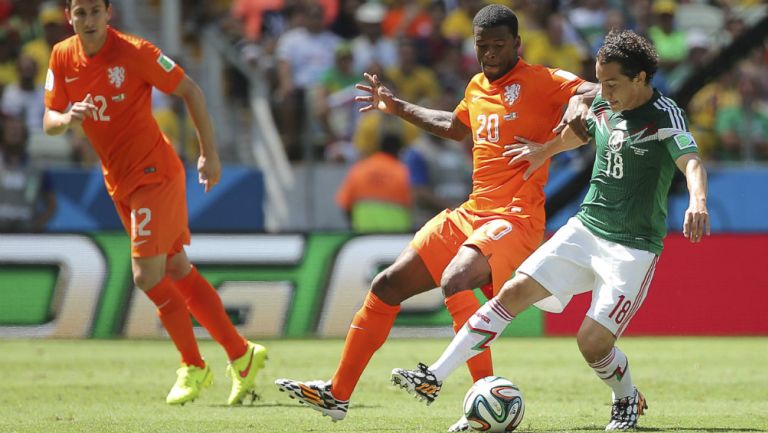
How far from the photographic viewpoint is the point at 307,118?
54.7 feet

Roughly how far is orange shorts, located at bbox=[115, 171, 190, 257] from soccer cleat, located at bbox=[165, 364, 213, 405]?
84 centimetres

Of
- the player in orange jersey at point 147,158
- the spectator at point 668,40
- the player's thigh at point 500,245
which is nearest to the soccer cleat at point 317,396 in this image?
the player's thigh at point 500,245

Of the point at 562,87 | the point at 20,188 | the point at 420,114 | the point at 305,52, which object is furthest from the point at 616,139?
the point at 305,52

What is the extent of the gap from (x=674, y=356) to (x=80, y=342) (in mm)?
6121

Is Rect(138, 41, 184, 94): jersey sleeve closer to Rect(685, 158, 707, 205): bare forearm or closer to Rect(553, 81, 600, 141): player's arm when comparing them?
Rect(553, 81, 600, 141): player's arm

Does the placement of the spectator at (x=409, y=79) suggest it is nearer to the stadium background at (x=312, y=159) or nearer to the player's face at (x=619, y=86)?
the stadium background at (x=312, y=159)

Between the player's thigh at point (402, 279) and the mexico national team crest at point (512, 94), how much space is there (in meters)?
1.03

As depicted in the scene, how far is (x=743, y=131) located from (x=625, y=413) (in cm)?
1051

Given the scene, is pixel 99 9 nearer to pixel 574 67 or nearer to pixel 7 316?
pixel 7 316

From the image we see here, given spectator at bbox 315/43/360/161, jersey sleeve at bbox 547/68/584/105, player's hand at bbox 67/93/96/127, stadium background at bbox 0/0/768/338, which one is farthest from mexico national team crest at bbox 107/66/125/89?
spectator at bbox 315/43/360/161

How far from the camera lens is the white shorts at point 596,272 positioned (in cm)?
696

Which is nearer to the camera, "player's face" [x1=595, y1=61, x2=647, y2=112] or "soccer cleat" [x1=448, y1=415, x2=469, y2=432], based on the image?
"player's face" [x1=595, y1=61, x2=647, y2=112]

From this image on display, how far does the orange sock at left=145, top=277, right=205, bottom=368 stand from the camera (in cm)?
866

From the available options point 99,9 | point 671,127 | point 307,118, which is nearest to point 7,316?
point 307,118
